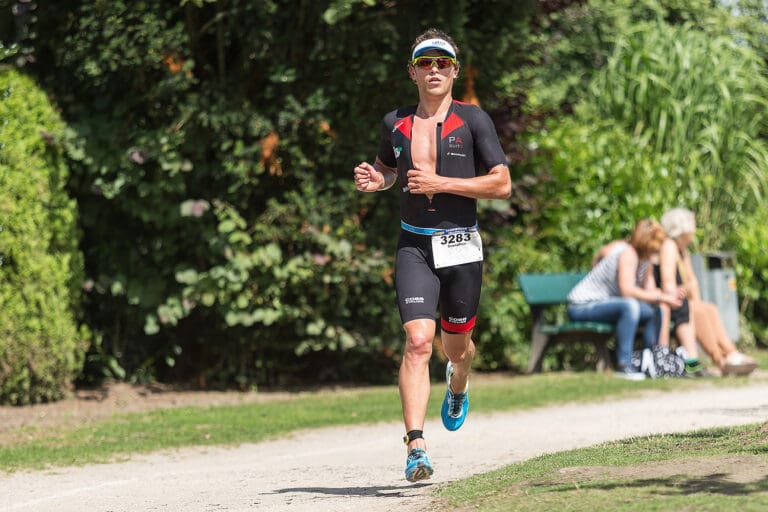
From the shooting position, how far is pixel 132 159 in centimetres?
1070

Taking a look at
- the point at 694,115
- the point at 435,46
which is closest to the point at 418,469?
the point at 435,46

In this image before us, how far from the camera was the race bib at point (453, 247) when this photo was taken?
622 cm

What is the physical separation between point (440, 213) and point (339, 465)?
1.96 meters

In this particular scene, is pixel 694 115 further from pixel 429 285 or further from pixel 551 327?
pixel 429 285

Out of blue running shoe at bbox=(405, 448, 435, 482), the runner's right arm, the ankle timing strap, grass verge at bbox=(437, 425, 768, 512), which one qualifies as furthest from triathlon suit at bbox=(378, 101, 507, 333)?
grass verge at bbox=(437, 425, 768, 512)

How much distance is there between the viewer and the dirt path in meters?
6.05

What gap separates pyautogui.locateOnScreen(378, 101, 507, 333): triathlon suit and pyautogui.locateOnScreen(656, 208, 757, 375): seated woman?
21.2ft

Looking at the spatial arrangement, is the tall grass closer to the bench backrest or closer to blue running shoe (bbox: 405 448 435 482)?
the bench backrest

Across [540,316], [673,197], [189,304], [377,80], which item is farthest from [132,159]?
[673,197]

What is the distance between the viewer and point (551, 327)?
1286 centimetres

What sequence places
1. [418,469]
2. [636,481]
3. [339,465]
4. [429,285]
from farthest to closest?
[339,465] < [429,285] < [418,469] < [636,481]

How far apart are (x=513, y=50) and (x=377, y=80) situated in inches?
62.2

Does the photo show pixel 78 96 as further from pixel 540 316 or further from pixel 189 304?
pixel 540 316

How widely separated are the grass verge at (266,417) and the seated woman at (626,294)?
58 centimetres
